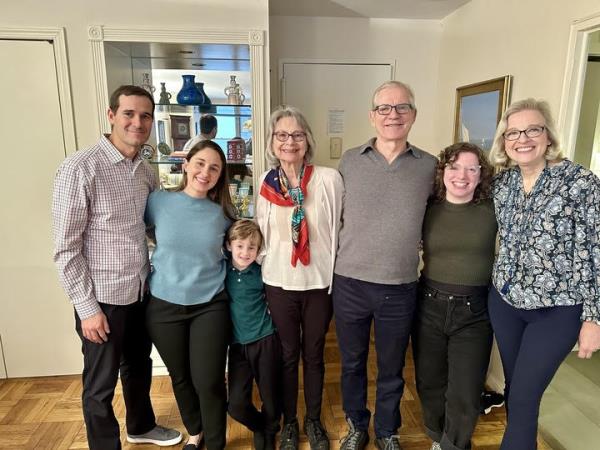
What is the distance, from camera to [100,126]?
7.24 feet

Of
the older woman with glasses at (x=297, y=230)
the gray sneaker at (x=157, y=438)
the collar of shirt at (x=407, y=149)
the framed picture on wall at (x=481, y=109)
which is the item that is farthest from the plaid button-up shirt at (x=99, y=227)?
the framed picture on wall at (x=481, y=109)

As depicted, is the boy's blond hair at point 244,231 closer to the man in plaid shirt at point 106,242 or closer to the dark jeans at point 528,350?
the man in plaid shirt at point 106,242

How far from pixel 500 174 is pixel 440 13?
1925mm

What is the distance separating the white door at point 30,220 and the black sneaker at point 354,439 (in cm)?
172

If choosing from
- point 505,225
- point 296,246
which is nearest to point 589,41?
point 505,225

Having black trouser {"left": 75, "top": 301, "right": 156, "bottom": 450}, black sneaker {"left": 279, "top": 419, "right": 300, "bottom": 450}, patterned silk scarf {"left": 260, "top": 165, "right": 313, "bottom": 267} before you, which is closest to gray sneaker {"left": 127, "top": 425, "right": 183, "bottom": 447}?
black trouser {"left": 75, "top": 301, "right": 156, "bottom": 450}

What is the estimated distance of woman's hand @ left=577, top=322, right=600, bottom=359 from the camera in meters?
1.29

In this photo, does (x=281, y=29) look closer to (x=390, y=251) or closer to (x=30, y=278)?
(x=390, y=251)

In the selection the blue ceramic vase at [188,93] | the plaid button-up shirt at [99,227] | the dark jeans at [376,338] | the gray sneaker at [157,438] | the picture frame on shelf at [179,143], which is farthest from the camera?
the picture frame on shelf at [179,143]

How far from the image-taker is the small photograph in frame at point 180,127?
8.49 ft

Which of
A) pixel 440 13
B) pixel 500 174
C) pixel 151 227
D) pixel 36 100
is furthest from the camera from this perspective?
pixel 440 13

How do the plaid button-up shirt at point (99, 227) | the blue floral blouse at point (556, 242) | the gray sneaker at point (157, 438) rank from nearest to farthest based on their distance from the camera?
the blue floral blouse at point (556, 242) → the plaid button-up shirt at point (99, 227) → the gray sneaker at point (157, 438)

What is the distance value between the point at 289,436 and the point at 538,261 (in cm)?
132

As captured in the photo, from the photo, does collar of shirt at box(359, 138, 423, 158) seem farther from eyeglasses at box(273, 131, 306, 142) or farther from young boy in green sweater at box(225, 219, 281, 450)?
young boy in green sweater at box(225, 219, 281, 450)
